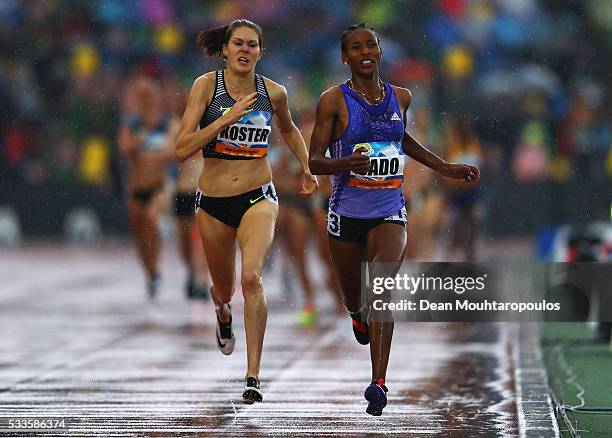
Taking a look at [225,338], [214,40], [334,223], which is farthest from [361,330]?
[214,40]

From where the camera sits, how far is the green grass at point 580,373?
379 inches

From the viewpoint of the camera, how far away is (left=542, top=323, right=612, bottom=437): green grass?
963 centimetres

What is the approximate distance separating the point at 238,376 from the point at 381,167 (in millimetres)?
3089

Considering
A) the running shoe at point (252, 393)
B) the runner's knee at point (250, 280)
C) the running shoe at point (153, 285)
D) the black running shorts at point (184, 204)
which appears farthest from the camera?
the running shoe at point (153, 285)

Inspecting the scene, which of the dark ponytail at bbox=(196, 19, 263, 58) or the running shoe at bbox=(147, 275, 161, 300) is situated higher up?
the running shoe at bbox=(147, 275, 161, 300)

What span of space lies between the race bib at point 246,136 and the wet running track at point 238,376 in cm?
156

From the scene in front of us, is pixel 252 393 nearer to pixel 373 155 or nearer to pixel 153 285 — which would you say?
pixel 373 155

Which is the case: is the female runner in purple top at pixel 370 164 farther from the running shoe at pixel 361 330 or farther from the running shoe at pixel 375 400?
the running shoe at pixel 361 330

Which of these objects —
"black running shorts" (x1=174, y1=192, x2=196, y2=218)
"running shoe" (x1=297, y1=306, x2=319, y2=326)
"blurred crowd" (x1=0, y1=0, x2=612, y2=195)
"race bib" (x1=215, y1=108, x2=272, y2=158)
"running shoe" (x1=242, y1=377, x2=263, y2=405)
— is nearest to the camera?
"running shoe" (x1=242, y1=377, x2=263, y2=405)

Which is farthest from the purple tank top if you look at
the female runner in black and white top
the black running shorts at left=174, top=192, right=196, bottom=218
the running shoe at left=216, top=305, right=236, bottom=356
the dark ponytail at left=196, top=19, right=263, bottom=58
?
the black running shorts at left=174, top=192, right=196, bottom=218

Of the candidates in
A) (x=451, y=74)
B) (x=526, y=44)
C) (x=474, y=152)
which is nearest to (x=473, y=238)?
(x=474, y=152)

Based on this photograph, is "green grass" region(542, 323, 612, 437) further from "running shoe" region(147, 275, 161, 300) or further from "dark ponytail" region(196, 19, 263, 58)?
"running shoe" region(147, 275, 161, 300)

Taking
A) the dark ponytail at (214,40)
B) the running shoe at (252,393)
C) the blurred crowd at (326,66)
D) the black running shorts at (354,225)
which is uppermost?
the blurred crowd at (326,66)

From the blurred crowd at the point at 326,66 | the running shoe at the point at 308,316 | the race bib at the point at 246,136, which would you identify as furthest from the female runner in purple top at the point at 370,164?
the blurred crowd at the point at 326,66
